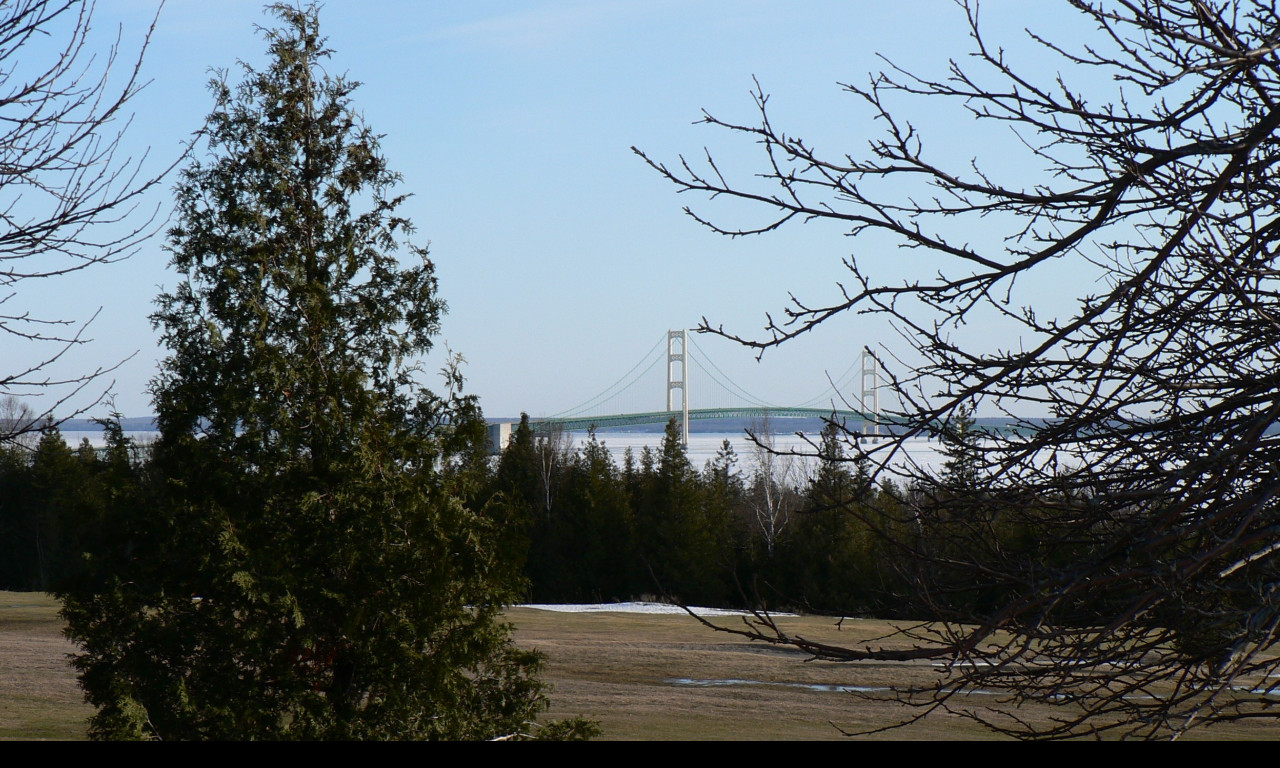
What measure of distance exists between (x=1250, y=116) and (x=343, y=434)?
8934mm

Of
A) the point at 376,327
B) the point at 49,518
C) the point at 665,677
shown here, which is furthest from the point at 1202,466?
the point at 49,518

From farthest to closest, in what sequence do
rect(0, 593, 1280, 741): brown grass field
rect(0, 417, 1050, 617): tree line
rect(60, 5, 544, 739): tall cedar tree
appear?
1. rect(0, 417, 1050, 617): tree line
2. rect(0, 593, 1280, 741): brown grass field
3. rect(60, 5, 544, 739): tall cedar tree

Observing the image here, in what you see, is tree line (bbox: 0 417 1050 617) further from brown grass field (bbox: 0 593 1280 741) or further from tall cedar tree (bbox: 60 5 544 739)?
tall cedar tree (bbox: 60 5 544 739)

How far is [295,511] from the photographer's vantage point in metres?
10.4

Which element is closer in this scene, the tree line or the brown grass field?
the brown grass field

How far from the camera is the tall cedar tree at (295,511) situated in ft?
32.7

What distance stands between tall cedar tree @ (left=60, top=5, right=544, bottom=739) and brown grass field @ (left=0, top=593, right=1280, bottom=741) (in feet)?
10.0

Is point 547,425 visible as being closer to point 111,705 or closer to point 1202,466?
point 111,705

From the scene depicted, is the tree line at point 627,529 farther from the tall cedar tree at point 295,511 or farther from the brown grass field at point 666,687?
the tall cedar tree at point 295,511

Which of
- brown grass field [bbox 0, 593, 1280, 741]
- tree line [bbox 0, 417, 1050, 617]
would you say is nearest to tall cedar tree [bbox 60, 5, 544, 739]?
brown grass field [bbox 0, 593, 1280, 741]

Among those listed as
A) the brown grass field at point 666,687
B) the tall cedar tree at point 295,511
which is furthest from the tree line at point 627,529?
the tall cedar tree at point 295,511

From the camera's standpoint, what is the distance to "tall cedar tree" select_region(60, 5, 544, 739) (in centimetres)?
996
